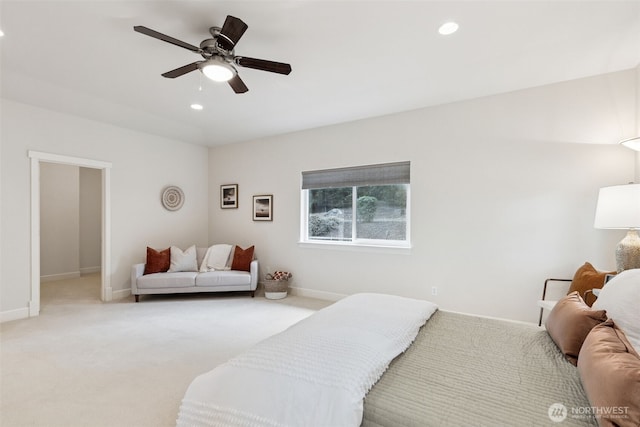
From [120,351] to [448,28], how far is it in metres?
3.92

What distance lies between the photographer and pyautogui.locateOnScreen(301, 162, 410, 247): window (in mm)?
4020

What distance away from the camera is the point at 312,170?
4.63 m

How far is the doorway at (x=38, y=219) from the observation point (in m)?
3.72

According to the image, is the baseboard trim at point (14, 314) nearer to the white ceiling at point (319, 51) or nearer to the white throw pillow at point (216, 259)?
the white throw pillow at point (216, 259)

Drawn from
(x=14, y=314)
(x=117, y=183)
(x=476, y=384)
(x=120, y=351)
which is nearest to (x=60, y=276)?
(x=14, y=314)

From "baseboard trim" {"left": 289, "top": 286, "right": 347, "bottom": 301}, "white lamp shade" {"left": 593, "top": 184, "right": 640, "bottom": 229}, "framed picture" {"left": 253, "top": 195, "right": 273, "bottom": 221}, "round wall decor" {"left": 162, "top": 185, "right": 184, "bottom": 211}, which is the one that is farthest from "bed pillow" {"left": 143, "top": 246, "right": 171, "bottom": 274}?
"white lamp shade" {"left": 593, "top": 184, "right": 640, "bottom": 229}

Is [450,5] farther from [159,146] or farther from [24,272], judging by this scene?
[24,272]

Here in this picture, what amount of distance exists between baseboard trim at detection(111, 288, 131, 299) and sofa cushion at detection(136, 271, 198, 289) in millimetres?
595

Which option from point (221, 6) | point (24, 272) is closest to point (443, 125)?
point (221, 6)

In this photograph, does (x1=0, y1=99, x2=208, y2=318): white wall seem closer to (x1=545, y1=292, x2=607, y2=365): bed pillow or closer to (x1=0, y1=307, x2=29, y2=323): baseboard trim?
(x1=0, y1=307, x2=29, y2=323): baseboard trim

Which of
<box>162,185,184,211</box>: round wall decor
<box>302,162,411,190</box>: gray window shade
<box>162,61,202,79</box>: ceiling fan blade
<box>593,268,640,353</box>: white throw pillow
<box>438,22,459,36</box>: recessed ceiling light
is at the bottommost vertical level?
<box>593,268,640,353</box>: white throw pillow

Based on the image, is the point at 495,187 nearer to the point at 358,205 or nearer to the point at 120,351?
the point at 358,205

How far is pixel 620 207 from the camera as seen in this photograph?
2277mm

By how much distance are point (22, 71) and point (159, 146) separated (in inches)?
85.5
